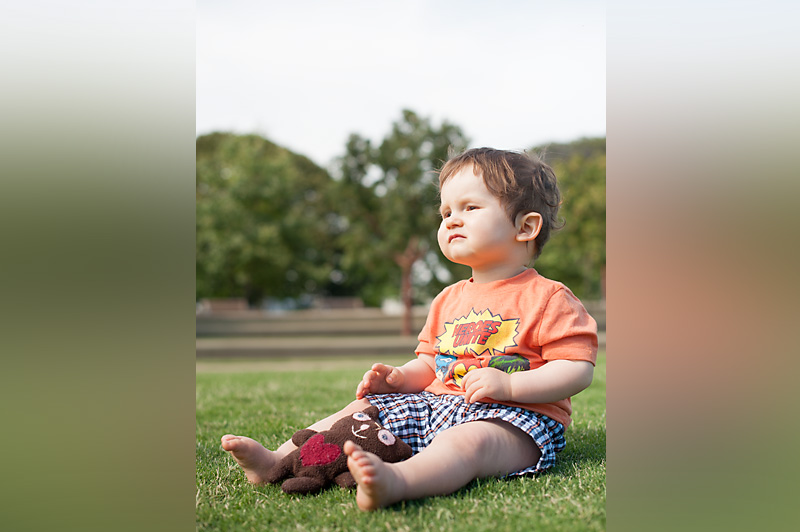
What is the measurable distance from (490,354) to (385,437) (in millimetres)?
547

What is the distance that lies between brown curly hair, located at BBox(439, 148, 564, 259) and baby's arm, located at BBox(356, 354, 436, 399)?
2.25 ft

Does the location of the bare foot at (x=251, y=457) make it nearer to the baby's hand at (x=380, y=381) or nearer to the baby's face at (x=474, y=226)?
the baby's hand at (x=380, y=381)

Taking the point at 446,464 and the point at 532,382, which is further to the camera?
the point at 532,382

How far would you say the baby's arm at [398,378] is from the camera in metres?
2.63

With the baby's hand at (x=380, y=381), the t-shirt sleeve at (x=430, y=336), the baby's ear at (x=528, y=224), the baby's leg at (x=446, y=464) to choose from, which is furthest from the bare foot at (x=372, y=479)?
the baby's ear at (x=528, y=224)

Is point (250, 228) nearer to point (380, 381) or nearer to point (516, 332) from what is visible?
point (380, 381)

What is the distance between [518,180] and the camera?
2.58 meters

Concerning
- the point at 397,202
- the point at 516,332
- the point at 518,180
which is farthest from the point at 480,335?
the point at 397,202

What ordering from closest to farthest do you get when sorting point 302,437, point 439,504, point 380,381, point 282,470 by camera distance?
1. point 439,504
2. point 282,470
3. point 302,437
4. point 380,381

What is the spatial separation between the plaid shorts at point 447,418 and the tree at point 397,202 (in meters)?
17.1
